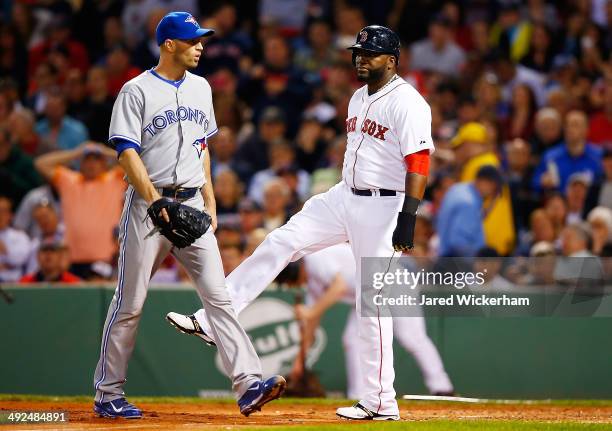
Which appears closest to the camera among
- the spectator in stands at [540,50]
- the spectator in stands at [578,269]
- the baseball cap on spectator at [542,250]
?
the spectator in stands at [578,269]

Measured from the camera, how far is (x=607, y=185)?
11555mm

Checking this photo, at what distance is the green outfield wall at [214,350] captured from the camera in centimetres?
1043

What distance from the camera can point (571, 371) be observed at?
1038 cm

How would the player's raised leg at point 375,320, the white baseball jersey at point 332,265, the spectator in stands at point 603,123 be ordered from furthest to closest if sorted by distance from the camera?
1. the spectator in stands at point 603,123
2. the white baseball jersey at point 332,265
3. the player's raised leg at point 375,320

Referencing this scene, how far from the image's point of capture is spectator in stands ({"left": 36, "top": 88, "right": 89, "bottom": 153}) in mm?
13453

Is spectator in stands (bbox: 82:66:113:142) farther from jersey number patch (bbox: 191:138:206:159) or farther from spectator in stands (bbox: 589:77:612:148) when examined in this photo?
jersey number patch (bbox: 191:138:206:159)

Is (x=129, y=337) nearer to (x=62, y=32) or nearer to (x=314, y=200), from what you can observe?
(x=314, y=200)

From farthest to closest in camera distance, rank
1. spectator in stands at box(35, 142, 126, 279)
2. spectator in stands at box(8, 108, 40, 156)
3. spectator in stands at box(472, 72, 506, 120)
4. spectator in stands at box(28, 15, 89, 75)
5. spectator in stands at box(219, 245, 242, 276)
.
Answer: spectator in stands at box(28, 15, 89, 75) → spectator in stands at box(8, 108, 40, 156) → spectator in stands at box(472, 72, 506, 120) → spectator in stands at box(35, 142, 126, 279) → spectator in stands at box(219, 245, 242, 276)

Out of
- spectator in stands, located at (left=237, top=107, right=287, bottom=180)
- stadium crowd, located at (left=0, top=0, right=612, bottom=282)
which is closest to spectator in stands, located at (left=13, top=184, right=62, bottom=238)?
stadium crowd, located at (left=0, top=0, right=612, bottom=282)

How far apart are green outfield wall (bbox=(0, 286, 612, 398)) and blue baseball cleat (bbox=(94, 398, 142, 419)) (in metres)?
3.27

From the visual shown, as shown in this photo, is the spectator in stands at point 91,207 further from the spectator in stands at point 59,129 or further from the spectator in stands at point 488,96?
the spectator in stands at point 488,96

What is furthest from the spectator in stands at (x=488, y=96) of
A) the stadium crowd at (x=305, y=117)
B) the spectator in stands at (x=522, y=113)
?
the spectator in stands at (x=522, y=113)

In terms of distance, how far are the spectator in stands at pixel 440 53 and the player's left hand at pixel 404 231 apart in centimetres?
770

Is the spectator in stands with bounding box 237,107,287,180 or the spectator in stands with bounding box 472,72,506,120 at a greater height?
the spectator in stands with bounding box 472,72,506,120
